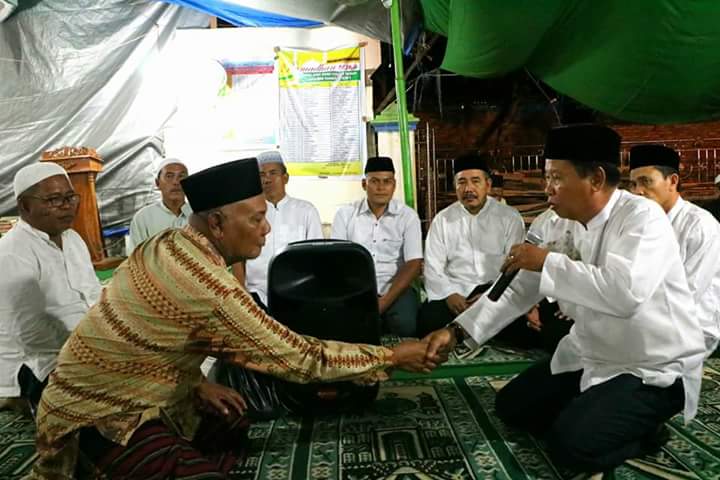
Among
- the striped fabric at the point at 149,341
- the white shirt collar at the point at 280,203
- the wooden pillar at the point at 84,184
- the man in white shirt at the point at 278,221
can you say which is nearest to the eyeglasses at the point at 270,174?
the man in white shirt at the point at 278,221

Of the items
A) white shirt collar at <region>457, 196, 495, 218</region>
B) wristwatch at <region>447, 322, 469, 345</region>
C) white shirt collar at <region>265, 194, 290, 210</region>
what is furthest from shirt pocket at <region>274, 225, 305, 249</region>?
wristwatch at <region>447, 322, 469, 345</region>

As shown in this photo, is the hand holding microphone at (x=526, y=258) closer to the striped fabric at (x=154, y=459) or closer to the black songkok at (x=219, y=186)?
the black songkok at (x=219, y=186)

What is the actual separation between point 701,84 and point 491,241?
153cm

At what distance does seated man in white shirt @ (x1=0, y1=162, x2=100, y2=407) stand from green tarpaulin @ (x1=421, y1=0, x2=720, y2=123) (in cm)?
224

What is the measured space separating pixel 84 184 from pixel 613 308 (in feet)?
12.6

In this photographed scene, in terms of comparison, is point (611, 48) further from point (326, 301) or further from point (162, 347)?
point (162, 347)

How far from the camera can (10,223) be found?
435 centimetres

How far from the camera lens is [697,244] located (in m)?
2.61

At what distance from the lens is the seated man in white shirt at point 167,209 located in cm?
370

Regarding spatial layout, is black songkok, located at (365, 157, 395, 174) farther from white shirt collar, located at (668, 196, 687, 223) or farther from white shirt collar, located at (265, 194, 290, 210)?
white shirt collar, located at (668, 196, 687, 223)

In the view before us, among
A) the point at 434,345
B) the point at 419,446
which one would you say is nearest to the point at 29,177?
the point at 434,345

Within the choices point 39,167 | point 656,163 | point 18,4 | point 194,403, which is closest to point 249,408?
point 194,403

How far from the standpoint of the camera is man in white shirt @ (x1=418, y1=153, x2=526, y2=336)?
3666 millimetres

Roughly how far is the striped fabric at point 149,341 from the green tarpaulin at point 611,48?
2.00m
